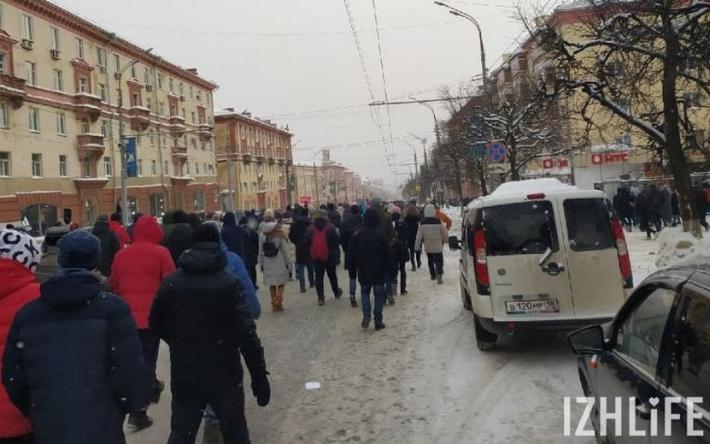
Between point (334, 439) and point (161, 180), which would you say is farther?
point (161, 180)

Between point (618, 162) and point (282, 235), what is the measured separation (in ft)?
116

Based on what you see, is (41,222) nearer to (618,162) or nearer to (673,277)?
(618,162)

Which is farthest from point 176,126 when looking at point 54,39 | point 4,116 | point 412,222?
point 412,222

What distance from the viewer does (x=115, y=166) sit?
160 feet

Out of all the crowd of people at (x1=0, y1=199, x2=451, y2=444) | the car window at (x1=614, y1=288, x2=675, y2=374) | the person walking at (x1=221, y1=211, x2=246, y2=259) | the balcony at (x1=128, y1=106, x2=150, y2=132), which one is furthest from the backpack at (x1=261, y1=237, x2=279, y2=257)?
the balcony at (x1=128, y1=106, x2=150, y2=132)

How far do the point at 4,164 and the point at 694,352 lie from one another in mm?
41859

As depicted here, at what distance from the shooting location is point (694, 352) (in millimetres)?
2482

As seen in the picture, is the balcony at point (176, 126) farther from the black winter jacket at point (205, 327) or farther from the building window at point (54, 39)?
the black winter jacket at point (205, 327)

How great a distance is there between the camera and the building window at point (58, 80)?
42406mm

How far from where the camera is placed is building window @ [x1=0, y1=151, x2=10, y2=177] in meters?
36.3

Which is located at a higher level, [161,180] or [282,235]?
[161,180]

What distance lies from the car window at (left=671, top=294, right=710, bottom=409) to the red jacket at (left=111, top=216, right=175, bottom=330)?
4.14 metres

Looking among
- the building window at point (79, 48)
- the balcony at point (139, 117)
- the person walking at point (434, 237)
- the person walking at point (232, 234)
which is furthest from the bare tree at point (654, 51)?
the balcony at point (139, 117)

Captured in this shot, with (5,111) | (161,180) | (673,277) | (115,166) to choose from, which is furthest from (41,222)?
(673,277)
